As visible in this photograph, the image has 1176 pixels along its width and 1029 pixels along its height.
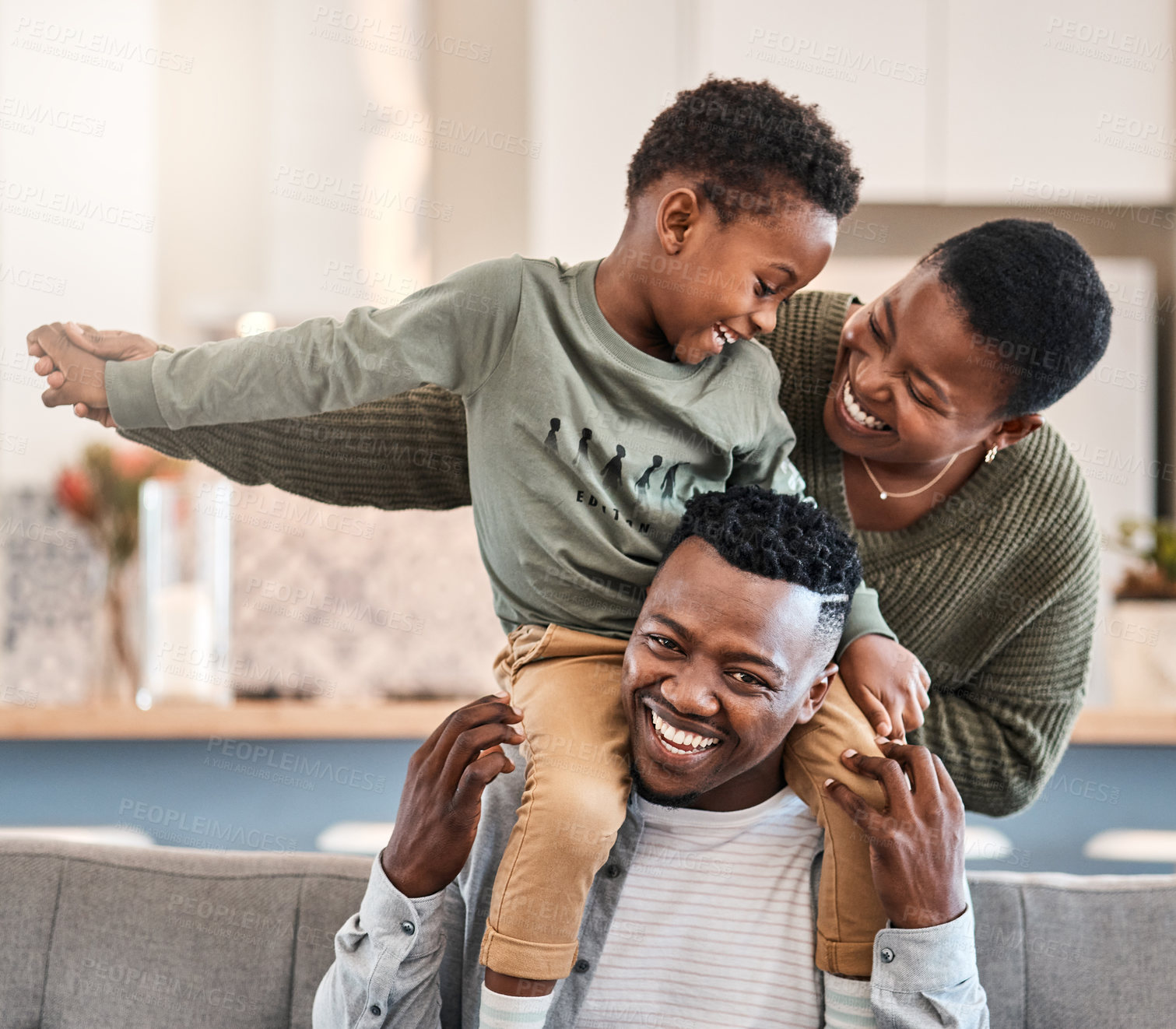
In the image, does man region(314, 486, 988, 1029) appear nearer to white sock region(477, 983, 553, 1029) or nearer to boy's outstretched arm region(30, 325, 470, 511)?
white sock region(477, 983, 553, 1029)

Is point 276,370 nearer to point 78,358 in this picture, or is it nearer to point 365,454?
point 78,358

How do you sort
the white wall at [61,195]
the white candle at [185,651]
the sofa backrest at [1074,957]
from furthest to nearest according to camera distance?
the white wall at [61,195] < the white candle at [185,651] < the sofa backrest at [1074,957]

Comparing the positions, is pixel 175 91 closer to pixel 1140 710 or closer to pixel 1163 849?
pixel 1140 710

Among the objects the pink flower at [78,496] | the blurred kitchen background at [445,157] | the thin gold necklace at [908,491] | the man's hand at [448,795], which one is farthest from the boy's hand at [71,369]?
the blurred kitchen background at [445,157]

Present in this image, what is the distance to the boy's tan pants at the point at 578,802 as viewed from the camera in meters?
1.00

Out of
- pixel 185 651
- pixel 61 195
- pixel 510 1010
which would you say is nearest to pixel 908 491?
pixel 510 1010

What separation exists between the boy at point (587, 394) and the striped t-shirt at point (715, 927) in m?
0.07

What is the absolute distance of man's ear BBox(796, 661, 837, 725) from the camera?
3.58ft

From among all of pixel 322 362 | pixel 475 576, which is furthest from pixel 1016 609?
pixel 475 576

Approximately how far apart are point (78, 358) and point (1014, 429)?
0.88 m

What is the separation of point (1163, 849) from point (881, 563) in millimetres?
1322

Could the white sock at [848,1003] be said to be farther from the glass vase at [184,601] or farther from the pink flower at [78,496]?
the pink flower at [78,496]

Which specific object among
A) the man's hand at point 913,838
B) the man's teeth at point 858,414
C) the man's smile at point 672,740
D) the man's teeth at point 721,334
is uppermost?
the man's teeth at point 721,334

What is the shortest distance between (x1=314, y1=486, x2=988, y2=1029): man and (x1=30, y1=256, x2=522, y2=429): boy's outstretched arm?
29 centimetres
